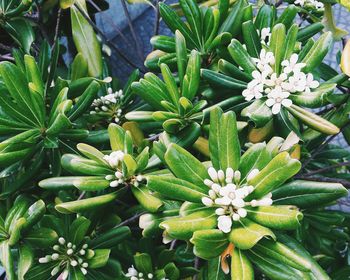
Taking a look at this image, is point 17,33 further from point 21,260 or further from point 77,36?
point 21,260

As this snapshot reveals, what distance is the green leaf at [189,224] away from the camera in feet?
1.95

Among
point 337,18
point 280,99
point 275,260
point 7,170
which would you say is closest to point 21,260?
point 7,170

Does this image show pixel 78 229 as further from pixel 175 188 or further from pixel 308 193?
pixel 308 193

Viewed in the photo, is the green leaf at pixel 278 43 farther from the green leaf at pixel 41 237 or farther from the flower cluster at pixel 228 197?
the green leaf at pixel 41 237

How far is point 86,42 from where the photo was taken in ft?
Answer: 3.92

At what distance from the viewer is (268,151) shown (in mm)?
679

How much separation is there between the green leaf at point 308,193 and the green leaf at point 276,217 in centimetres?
9

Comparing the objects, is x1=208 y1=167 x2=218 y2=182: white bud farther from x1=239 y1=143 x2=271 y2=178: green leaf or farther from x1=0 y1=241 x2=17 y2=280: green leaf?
x1=0 y1=241 x2=17 y2=280: green leaf

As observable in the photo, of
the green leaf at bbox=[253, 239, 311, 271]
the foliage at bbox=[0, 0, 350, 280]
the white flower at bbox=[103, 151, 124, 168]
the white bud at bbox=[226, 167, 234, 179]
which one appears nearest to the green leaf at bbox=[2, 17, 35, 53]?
the foliage at bbox=[0, 0, 350, 280]

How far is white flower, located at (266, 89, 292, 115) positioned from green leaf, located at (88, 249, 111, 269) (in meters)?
0.44

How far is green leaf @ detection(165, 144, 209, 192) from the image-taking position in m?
0.65

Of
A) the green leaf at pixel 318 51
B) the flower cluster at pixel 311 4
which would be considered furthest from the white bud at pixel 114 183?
the flower cluster at pixel 311 4

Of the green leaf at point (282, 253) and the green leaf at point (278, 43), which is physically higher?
the green leaf at point (278, 43)

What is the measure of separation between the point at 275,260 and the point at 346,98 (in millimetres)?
470
